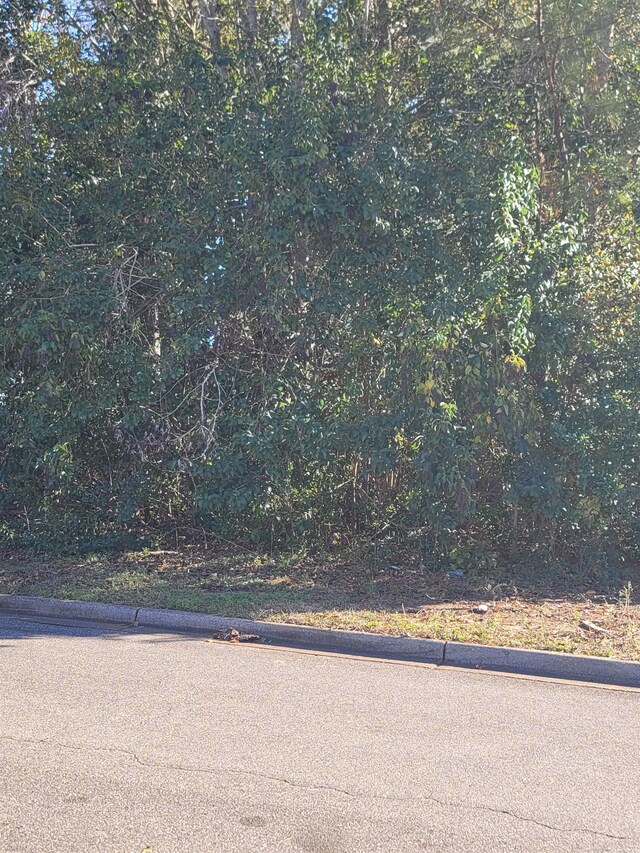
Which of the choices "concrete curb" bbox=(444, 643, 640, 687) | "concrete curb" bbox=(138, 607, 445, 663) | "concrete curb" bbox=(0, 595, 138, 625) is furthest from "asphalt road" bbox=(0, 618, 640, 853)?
"concrete curb" bbox=(0, 595, 138, 625)

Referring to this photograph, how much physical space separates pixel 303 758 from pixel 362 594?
16.8ft

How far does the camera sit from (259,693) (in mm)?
6590

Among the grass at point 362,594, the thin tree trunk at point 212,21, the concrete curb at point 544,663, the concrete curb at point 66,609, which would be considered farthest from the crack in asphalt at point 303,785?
the thin tree trunk at point 212,21

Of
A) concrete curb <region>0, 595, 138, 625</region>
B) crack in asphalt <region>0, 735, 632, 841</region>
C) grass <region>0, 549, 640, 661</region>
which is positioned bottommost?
crack in asphalt <region>0, 735, 632, 841</region>

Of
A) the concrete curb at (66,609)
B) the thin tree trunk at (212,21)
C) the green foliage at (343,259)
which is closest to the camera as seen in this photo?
the concrete curb at (66,609)

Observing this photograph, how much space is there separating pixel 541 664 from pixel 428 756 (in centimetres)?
259

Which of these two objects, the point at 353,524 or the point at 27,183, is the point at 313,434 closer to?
the point at 353,524

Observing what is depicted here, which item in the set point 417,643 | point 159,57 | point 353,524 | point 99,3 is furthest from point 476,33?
point 417,643

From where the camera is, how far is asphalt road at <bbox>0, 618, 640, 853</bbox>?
4.20 meters

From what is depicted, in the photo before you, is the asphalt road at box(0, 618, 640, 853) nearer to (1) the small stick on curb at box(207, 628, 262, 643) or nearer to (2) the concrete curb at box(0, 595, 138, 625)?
(1) the small stick on curb at box(207, 628, 262, 643)

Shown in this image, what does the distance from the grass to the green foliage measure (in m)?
0.71

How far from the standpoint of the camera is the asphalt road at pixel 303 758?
4.20m

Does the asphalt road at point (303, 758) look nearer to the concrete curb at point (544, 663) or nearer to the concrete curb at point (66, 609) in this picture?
the concrete curb at point (544, 663)

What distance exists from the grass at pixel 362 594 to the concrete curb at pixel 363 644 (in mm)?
209
